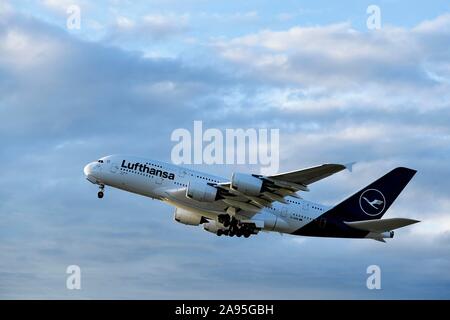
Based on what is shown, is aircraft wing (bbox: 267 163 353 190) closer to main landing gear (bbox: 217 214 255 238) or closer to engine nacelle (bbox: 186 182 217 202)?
engine nacelle (bbox: 186 182 217 202)

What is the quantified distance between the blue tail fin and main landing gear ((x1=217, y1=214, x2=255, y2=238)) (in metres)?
7.85

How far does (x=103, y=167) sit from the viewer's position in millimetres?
62031

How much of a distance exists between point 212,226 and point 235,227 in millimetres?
3834

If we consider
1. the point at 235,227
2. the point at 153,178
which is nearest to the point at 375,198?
the point at 235,227

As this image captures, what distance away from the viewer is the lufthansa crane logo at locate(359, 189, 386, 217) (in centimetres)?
6938

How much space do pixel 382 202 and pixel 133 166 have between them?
25.1 m

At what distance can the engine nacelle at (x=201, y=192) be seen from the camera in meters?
59.2

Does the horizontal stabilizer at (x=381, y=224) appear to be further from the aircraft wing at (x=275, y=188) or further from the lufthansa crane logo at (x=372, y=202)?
the aircraft wing at (x=275, y=188)

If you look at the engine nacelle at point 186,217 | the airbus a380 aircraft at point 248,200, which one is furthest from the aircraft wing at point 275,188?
the engine nacelle at point 186,217
